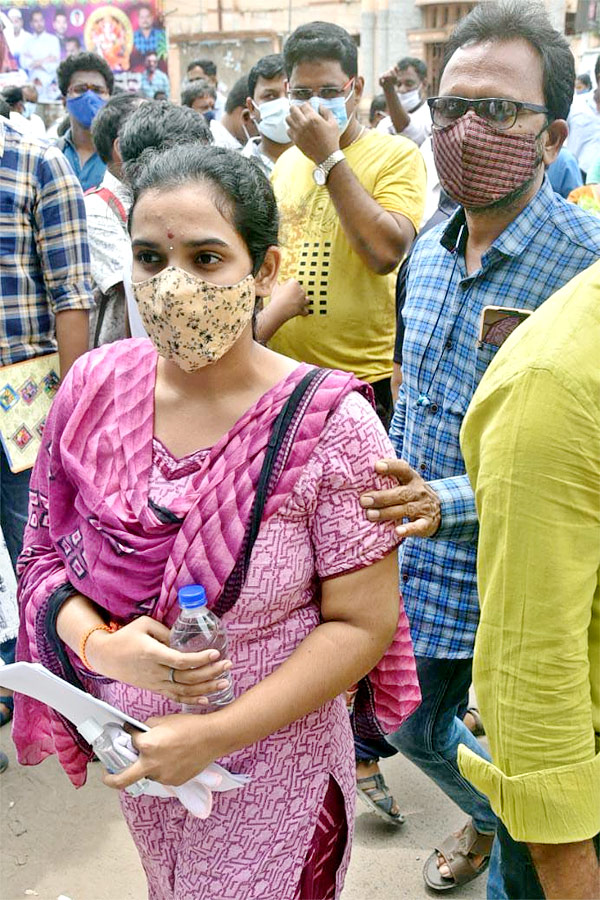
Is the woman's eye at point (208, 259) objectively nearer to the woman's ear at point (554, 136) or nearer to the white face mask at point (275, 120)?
the woman's ear at point (554, 136)

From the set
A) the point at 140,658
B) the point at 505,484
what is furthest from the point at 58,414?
the point at 505,484

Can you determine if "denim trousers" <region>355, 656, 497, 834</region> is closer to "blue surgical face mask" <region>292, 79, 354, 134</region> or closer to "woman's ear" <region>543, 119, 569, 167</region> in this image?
"woman's ear" <region>543, 119, 569, 167</region>

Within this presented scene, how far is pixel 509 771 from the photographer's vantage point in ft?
3.46

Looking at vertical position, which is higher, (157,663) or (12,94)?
(12,94)

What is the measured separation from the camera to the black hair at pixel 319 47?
315 centimetres

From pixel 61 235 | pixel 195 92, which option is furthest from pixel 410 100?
pixel 61 235

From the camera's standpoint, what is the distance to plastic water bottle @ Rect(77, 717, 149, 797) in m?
1.33

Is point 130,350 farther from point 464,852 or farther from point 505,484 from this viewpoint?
point 464,852

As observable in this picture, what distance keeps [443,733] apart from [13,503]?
148cm

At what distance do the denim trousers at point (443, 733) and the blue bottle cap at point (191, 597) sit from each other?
3.09 ft

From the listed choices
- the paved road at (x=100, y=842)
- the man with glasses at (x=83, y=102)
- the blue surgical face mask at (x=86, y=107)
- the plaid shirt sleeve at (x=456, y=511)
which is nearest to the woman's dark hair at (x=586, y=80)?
the man with glasses at (x=83, y=102)

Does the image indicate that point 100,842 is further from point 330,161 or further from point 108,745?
point 330,161

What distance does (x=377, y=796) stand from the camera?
2600mm

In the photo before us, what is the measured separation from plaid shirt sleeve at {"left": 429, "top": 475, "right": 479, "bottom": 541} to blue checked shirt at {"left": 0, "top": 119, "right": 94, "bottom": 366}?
1546 millimetres
